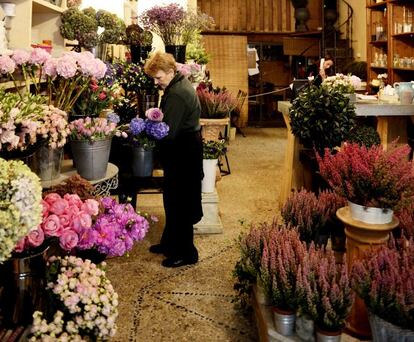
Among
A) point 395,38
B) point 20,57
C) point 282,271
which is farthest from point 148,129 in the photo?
point 395,38

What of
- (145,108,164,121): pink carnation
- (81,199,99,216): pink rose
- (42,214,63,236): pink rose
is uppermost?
(145,108,164,121): pink carnation

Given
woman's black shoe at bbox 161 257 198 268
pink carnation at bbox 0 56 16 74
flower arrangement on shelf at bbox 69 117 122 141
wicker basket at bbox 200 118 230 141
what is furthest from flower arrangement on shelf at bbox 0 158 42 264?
wicker basket at bbox 200 118 230 141

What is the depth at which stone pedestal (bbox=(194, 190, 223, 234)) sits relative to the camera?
4.14 metres

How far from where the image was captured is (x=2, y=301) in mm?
1583

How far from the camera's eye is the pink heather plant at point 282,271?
6.45ft

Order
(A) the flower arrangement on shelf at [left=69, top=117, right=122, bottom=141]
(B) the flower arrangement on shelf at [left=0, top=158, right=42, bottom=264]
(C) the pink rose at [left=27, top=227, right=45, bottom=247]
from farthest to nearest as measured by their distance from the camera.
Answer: (A) the flower arrangement on shelf at [left=69, top=117, right=122, bottom=141] < (C) the pink rose at [left=27, top=227, right=45, bottom=247] < (B) the flower arrangement on shelf at [left=0, top=158, right=42, bottom=264]

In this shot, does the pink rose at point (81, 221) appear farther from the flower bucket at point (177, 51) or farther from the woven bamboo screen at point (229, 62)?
the woven bamboo screen at point (229, 62)

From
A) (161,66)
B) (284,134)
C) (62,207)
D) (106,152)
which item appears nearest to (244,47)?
(284,134)

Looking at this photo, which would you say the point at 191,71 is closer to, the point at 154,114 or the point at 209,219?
the point at 154,114

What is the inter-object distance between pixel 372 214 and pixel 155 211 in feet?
9.78

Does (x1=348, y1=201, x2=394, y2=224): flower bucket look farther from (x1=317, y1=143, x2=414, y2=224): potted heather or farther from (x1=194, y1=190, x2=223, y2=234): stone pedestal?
(x1=194, y1=190, x2=223, y2=234): stone pedestal

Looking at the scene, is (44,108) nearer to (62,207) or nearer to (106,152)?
(62,207)

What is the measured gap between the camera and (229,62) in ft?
35.4

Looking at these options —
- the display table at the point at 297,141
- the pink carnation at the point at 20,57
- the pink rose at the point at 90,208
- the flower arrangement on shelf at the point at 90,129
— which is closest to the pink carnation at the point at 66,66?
the pink carnation at the point at 20,57
